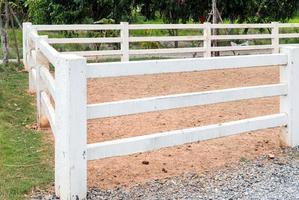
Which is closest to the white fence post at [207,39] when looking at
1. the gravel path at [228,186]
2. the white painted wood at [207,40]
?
the white painted wood at [207,40]

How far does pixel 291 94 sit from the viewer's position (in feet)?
19.2

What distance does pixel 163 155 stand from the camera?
573 centimetres

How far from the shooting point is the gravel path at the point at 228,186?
4.52 meters

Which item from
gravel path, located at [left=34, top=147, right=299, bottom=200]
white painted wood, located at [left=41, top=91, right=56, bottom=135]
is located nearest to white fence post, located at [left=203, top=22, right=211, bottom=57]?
white painted wood, located at [left=41, top=91, right=56, bottom=135]

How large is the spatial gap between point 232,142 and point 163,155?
3.18 feet

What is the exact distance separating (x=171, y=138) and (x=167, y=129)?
6.50 ft

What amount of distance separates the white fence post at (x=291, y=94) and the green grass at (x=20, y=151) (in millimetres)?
2472

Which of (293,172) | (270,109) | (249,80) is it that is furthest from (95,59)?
(293,172)

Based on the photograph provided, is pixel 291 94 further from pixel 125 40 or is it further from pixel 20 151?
pixel 125 40

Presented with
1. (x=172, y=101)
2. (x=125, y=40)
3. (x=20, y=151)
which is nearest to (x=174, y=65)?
(x=172, y=101)

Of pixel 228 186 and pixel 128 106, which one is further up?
pixel 128 106

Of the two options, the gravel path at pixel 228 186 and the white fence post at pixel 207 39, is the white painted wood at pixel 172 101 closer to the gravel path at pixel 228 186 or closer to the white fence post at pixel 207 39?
the gravel path at pixel 228 186

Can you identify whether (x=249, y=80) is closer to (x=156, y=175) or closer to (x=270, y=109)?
(x=270, y=109)

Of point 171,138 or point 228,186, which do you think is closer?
point 228,186
